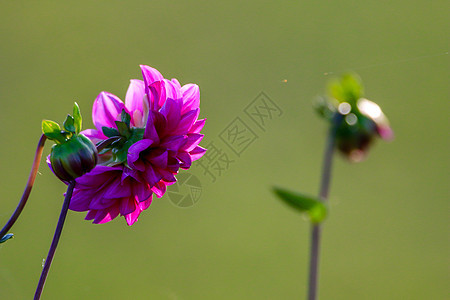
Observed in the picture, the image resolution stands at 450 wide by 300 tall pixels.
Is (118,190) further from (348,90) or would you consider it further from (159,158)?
(348,90)

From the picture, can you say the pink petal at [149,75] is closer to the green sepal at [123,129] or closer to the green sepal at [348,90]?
the green sepal at [123,129]

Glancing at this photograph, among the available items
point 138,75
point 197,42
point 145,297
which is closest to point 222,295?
point 145,297

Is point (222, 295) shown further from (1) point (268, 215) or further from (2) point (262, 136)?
(2) point (262, 136)

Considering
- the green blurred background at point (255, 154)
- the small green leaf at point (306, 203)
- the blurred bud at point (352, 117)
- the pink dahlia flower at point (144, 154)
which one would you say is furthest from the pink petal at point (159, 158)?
the green blurred background at point (255, 154)

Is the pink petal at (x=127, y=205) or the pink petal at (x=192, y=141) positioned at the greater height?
the pink petal at (x=192, y=141)

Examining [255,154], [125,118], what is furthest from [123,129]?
[255,154]

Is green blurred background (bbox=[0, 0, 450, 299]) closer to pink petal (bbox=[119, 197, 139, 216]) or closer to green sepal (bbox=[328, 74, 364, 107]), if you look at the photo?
green sepal (bbox=[328, 74, 364, 107])

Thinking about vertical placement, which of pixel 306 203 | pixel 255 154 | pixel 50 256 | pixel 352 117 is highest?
pixel 255 154
